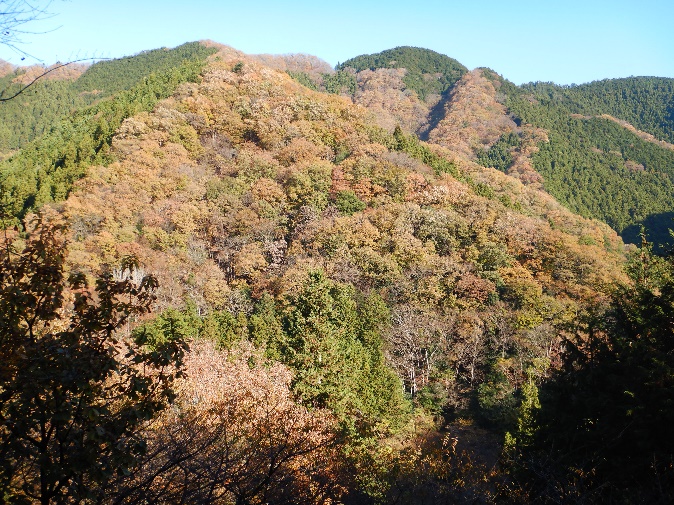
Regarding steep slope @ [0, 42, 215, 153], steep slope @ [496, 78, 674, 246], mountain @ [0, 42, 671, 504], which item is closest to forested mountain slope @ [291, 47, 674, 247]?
steep slope @ [496, 78, 674, 246]

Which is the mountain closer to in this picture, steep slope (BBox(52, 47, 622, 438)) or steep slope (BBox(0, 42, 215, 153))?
steep slope (BBox(52, 47, 622, 438))

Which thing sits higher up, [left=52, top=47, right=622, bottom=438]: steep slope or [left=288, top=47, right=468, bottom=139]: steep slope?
[left=288, top=47, right=468, bottom=139]: steep slope

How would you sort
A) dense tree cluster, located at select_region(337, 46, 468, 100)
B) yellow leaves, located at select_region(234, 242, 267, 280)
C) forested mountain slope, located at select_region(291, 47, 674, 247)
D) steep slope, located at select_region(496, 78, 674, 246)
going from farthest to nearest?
dense tree cluster, located at select_region(337, 46, 468, 100), forested mountain slope, located at select_region(291, 47, 674, 247), steep slope, located at select_region(496, 78, 674, 246), yellow leaves, located at select_region(234, 242, 267, 280)

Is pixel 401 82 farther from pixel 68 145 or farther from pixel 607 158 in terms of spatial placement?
pixel 68 145

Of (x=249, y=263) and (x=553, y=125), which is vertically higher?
(x=553, y=125)

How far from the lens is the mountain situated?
38.3 feet

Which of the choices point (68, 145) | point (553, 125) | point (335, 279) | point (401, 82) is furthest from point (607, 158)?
point (68, 145)

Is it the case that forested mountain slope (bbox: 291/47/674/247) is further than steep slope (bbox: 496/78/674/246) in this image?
Yes

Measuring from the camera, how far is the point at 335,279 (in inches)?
965

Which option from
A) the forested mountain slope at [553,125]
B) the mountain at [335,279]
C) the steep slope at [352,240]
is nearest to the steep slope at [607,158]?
the forested mountain slope at [553,125]

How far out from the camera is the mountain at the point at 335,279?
11.7m

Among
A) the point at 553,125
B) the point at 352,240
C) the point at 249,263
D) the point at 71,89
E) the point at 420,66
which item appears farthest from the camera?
the point at 420,66

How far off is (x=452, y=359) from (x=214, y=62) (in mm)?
44340

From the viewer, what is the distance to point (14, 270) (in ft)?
11.2
